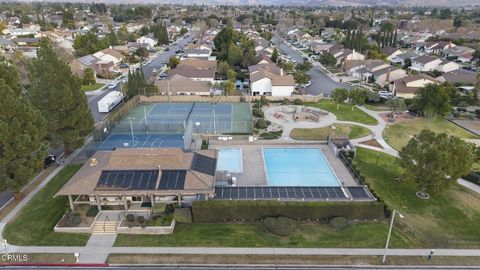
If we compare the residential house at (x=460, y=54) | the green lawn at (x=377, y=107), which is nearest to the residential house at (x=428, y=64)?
the residential house at (x=460, y=54)

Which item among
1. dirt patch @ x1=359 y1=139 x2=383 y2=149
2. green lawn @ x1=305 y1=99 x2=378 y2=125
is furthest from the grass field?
green lawn @ x1=305 y1=99 x2=378 y2=125

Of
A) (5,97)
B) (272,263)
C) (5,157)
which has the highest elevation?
(5,97)

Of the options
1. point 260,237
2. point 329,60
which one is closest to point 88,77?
point 329,60

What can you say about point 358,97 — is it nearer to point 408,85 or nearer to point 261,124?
point 408,85

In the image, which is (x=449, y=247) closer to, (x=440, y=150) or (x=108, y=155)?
(x=440, y=150)

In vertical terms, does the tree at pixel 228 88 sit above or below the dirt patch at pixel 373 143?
above

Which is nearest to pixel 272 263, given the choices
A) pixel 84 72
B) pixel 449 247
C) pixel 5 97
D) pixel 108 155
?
pixel 449 247

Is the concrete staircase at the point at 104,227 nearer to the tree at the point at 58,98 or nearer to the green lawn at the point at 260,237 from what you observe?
the green lawn at the point at 260,237
